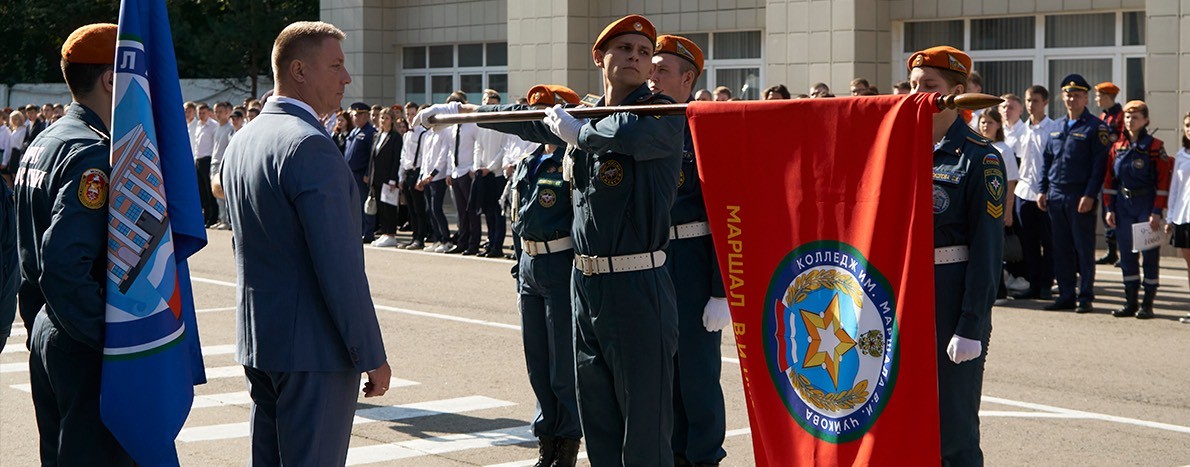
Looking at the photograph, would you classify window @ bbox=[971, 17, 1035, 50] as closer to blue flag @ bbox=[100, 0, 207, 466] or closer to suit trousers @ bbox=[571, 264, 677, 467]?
suit trousers @ bbox=[571, 264, 677, 467]

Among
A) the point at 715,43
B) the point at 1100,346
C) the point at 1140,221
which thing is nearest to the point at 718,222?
the point at 1100,346

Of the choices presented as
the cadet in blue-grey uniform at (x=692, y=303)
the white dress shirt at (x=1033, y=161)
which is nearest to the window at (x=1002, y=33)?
the white dress shirt at (x=1033, y=161)

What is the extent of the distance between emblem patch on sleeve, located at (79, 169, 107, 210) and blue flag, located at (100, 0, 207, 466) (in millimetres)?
49

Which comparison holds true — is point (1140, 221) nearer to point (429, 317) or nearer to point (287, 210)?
point (429, 317)

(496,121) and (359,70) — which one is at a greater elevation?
(359,70)

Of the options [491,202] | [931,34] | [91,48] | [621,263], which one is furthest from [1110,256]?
[91,48]

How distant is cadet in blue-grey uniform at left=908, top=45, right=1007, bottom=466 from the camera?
19.7 ft

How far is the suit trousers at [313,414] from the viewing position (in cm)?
505

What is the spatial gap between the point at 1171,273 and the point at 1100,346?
226 inches

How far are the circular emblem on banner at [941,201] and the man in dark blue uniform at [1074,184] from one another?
8553mm

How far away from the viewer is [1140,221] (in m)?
13.9

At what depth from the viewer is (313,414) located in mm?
5055

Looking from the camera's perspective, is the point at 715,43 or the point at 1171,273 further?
the point at 715,43

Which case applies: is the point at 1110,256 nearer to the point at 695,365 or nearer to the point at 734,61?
the point at 734,61
